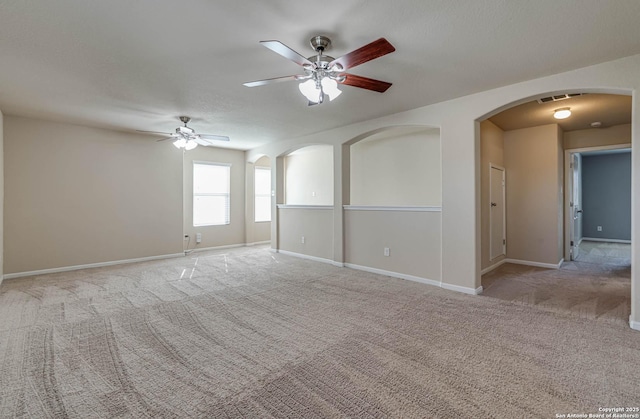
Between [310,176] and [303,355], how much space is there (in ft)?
19.5

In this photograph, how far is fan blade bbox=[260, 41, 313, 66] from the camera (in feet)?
6.04

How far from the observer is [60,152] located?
15.8 ft

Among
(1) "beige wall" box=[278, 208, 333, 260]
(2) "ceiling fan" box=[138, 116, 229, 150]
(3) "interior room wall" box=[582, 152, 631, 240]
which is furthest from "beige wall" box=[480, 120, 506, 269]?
(3) "interior room wall" box=[582, 152, 631, 240]

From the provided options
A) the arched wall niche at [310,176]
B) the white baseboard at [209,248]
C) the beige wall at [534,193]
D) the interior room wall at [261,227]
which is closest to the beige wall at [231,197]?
the white baseboard at [209,248]

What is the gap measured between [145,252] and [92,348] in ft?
12.5

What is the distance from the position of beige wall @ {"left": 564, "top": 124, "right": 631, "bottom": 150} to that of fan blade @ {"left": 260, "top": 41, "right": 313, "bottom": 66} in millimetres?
5858

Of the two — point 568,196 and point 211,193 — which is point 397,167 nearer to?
point 568,196

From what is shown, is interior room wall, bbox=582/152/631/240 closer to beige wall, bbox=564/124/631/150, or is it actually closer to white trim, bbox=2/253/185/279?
beige wall, bbox=564/124/631/150

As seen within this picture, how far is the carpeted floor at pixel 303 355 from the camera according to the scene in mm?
1676

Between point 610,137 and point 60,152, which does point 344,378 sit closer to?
point 60,152

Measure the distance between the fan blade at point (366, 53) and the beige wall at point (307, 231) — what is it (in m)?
3.46

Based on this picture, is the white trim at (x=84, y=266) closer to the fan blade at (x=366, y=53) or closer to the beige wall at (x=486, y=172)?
the fan blade at (x=366, y=53)

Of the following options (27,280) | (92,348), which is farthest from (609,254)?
(27,280)

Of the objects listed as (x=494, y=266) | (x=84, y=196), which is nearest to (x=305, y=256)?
(x=494, y=266)
